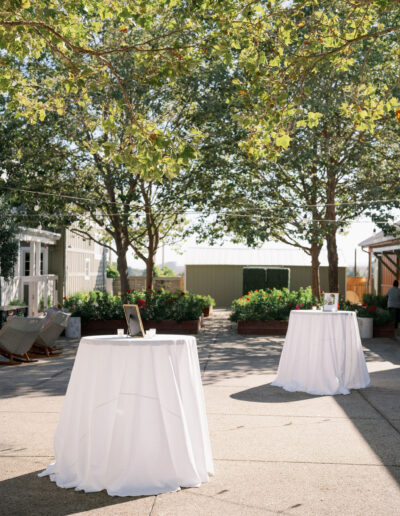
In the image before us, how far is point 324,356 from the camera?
952 cm

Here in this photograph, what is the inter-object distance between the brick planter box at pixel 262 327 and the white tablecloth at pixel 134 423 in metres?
14.0

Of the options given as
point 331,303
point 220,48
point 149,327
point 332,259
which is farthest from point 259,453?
point 332,259

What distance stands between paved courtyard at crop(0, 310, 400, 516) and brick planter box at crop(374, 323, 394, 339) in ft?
25.5

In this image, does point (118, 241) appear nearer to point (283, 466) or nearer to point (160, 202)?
point (160, 202)

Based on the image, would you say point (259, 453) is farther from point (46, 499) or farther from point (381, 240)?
point (381, 240)

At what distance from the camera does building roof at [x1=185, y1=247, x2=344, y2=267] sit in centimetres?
4122

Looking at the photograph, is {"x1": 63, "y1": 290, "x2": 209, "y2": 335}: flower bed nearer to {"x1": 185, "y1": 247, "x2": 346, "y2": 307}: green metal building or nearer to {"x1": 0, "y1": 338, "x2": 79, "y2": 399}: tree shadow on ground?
{"x1": 0, "y1": 338, "x2": 79, "y2": 399}: tree shadow on ground

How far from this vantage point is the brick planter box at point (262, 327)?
63.4ft

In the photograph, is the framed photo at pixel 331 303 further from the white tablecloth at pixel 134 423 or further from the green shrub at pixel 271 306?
the green shrub at pixel 271 306

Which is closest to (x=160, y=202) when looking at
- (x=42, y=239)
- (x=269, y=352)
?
(x=42, y=239)

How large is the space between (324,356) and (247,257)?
32.3 metres

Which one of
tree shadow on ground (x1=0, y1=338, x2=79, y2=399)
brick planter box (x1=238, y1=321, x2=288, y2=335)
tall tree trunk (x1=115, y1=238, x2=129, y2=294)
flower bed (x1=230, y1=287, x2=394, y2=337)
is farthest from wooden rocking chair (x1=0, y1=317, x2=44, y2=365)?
tall tree trunk (x1=115, y1=238, x2=129, y2=294)

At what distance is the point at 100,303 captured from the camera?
64.5 feet

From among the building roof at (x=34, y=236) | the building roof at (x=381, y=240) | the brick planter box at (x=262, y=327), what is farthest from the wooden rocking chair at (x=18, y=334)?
the building roof at (x=381, y=240)
